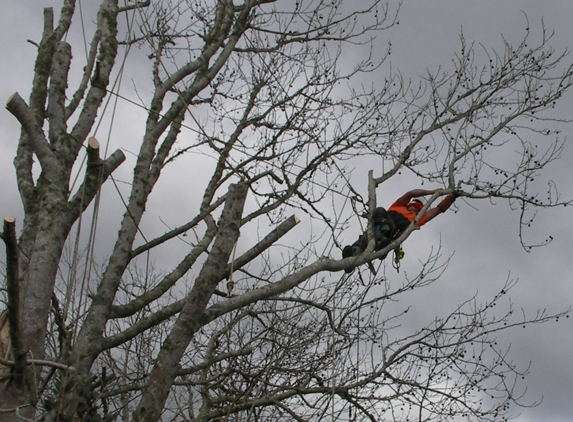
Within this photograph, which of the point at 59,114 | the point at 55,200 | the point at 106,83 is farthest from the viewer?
the point at 106,83

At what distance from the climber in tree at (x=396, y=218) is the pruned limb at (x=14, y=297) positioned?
2598mm

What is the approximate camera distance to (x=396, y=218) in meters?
6.99

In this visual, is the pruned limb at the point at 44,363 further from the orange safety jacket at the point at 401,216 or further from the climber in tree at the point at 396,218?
the orange safety jacket at the point at 401,216

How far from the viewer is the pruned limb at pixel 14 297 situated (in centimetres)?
267

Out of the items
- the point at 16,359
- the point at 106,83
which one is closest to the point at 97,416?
the point at 16,359

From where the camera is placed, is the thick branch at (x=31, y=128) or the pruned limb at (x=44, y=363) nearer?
Answer: the pruned limb at (x=44, y=363)

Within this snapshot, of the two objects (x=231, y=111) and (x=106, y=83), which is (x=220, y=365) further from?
(x=106, y=83)

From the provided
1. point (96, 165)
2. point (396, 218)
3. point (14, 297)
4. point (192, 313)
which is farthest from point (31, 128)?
point (396, 218)

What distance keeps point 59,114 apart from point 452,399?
4390 millimetres

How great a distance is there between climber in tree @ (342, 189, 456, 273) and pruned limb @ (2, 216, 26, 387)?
2.60 m

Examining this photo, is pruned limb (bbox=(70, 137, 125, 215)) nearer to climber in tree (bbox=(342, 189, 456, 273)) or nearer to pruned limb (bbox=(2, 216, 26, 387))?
pruned limb (bbox=(2, 216, 26, 387))

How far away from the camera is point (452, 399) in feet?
20.1

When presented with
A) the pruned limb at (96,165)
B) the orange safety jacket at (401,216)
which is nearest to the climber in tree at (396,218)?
the orange safety jacket at (401,216)

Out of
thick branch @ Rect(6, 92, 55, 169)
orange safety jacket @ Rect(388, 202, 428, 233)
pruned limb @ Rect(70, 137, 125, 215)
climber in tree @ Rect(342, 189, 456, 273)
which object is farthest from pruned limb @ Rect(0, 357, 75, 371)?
orange safety jacket @ Rect(388, 202, 428, 233)
